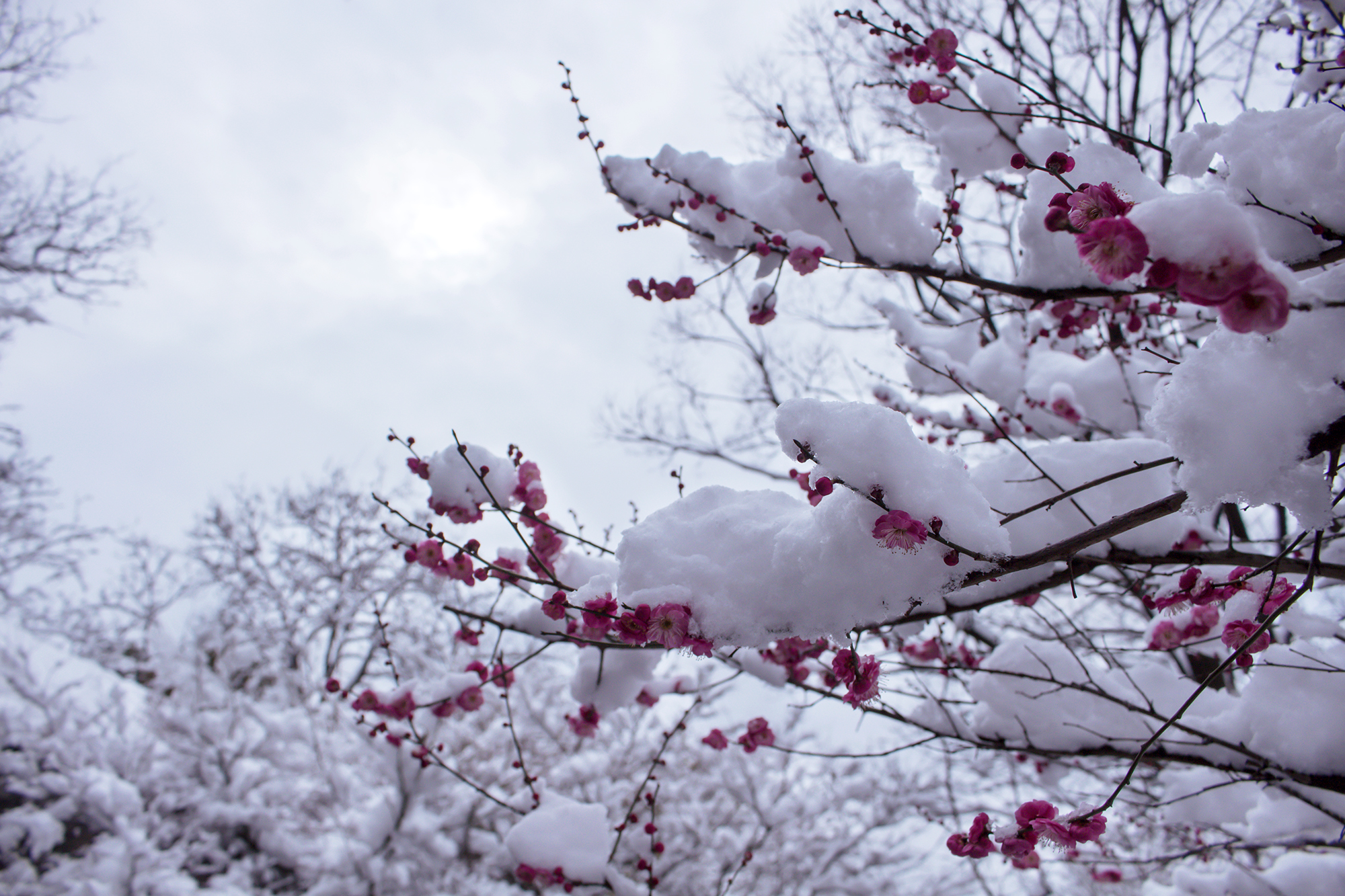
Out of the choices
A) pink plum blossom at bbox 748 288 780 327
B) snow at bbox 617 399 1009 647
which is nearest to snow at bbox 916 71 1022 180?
pink plum blossom at bbox 748 288 780 327

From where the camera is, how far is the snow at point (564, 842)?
2400 millimetres

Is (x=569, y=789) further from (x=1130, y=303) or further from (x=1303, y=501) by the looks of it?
(x=1303, y=501)

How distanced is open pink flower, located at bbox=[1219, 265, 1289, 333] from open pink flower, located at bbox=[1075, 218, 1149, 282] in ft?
0.35

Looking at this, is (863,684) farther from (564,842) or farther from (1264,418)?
(564,842)

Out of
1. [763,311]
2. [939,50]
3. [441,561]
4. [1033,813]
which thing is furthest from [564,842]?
[939,50]

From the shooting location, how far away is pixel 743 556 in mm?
1401

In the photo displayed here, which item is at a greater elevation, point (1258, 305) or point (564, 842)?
point (1258, 305)

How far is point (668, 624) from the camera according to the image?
1.28 meters

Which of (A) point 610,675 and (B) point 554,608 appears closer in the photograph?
(B) point 554,608

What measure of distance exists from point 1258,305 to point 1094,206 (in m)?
0.33

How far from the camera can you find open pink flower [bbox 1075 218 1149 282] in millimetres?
788

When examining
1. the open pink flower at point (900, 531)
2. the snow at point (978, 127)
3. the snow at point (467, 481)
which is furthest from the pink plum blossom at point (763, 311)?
the open pink flower at point (900, 531)

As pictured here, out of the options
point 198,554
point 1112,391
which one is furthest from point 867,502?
point 198,554

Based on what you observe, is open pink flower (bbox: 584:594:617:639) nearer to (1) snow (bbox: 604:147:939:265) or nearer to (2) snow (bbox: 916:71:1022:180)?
(1) snow (bbox: 604:147:939:265)
